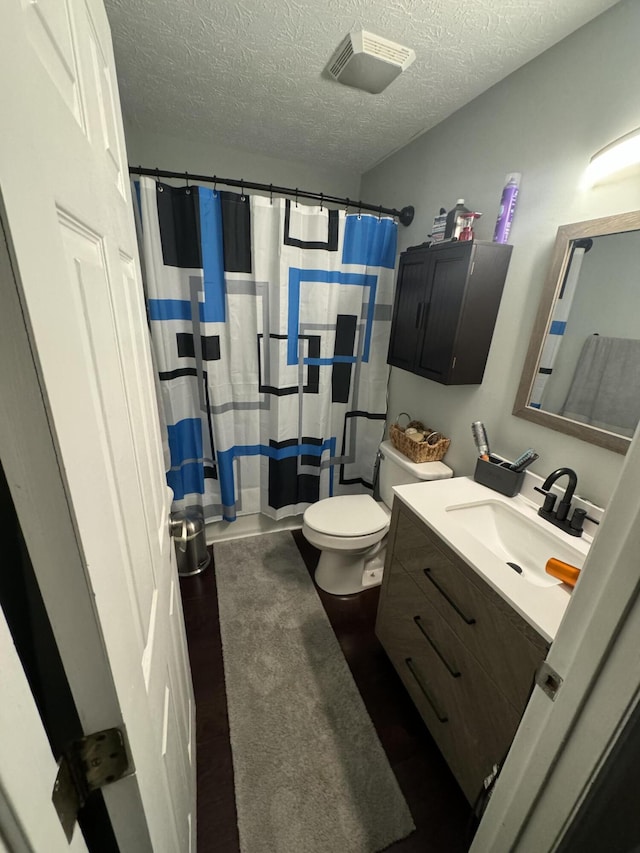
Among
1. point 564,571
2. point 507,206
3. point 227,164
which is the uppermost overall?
point 227,164

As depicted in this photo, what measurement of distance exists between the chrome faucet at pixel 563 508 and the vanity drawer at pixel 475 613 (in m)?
0.44

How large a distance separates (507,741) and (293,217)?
2.17m

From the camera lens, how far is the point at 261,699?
4.38 feet

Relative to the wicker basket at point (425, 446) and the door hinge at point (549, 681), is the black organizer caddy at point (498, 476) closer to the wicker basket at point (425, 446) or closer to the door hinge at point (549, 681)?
the wicker basket at point (425, 446)

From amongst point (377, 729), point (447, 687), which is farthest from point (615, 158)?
point (377, 729)

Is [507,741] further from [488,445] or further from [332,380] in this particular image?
[332,380]

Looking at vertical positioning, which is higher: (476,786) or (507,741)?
(507,741)

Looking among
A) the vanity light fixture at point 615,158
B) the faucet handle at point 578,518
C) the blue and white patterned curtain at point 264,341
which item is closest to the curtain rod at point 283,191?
the blue and white patterned curtain at point 264,341

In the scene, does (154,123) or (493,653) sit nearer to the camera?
(493,653)

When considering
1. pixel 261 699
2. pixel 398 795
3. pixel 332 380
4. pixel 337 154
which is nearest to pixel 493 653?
pixel 398 795

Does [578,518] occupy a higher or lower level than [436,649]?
higher

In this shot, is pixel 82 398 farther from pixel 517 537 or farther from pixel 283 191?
pixel 283 191

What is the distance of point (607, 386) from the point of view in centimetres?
108

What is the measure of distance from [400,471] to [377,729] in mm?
1066
